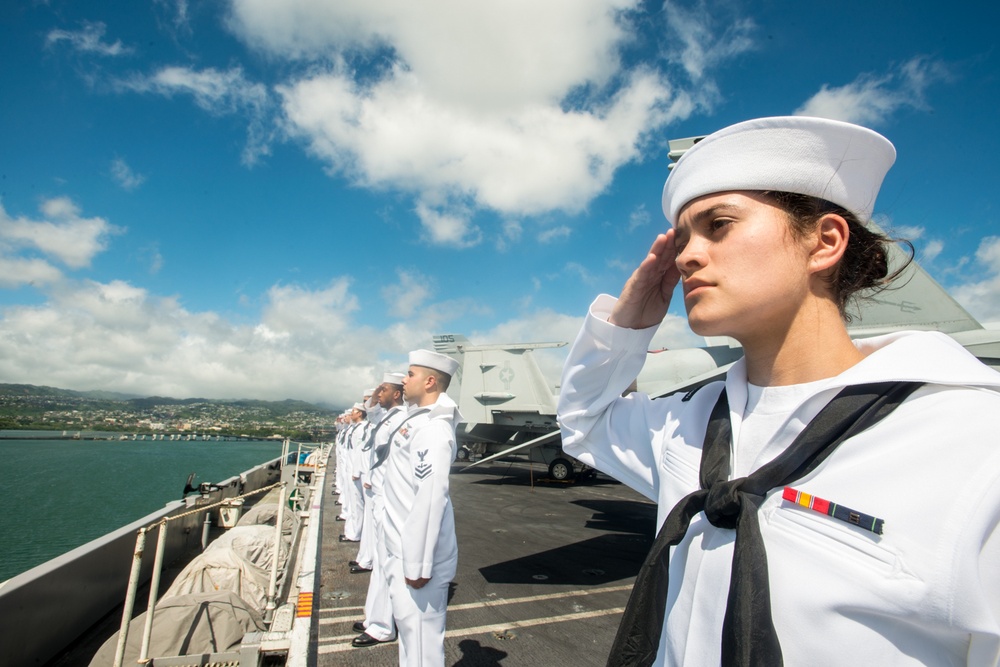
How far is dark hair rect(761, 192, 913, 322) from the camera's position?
0.98 m

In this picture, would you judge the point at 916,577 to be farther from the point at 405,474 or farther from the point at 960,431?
the point at 405,474

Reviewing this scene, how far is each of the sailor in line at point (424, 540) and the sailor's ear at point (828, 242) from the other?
2.55 m

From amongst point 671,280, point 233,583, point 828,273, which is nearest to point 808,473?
point 828,273

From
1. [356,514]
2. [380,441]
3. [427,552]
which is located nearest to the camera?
[427,552]

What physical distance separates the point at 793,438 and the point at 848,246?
1.57 feet

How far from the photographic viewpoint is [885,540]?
65 centimetres

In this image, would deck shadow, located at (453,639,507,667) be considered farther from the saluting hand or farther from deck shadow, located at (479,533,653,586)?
the saluting hand

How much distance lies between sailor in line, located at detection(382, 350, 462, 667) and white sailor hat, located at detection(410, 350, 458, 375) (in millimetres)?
553

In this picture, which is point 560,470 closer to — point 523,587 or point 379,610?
point 523,587

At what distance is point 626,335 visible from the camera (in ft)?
4.09

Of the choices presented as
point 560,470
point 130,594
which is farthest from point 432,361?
point 560,470

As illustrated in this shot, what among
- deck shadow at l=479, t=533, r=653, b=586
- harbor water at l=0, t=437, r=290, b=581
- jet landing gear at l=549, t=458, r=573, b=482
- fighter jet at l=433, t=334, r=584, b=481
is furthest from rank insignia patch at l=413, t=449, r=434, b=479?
jet landing gear at l=549, t=458, r=573, b=482

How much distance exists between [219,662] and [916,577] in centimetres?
453

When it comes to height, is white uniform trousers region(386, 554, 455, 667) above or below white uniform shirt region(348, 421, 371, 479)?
below
